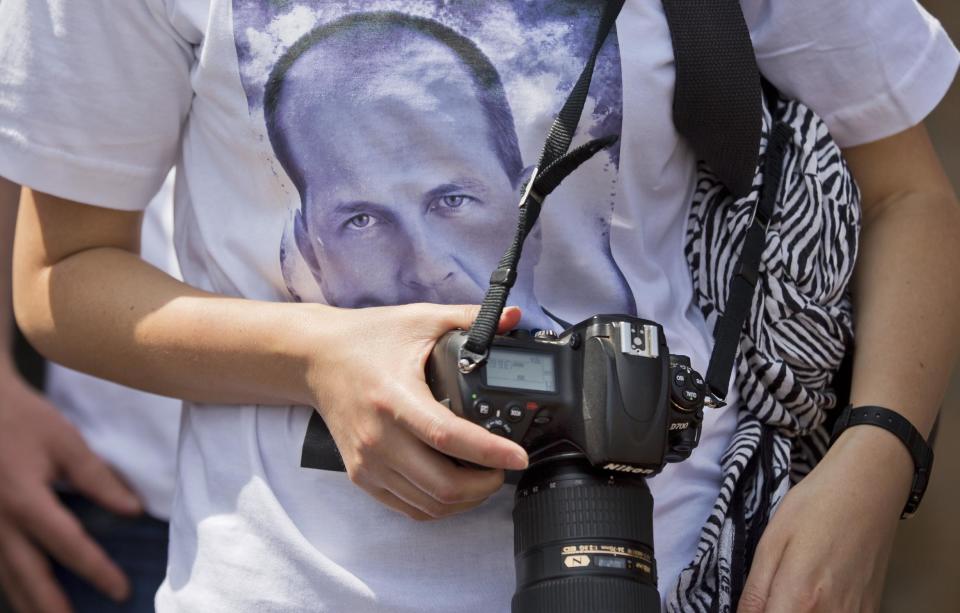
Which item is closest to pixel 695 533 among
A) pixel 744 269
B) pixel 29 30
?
pixel 744 269

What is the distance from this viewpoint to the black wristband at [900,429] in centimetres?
124

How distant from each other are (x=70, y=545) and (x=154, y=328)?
0.49 metres

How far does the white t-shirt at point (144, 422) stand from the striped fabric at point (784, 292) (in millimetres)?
695

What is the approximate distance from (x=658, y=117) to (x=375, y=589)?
20.0 inches

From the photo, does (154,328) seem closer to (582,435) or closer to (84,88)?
(84,88)

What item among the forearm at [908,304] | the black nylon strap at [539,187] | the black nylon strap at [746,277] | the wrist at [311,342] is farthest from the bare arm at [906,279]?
the wrist at [311,342]

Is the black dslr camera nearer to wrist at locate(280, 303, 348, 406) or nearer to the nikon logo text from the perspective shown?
the nikon logo text

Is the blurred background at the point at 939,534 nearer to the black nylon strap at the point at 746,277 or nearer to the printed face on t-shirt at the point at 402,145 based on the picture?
the black nylon strap at the point at 746,277

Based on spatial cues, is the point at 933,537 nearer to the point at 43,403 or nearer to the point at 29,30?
the point at 43,403

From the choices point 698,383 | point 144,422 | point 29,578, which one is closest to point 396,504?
point 698,383

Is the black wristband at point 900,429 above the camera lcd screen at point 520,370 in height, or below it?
below

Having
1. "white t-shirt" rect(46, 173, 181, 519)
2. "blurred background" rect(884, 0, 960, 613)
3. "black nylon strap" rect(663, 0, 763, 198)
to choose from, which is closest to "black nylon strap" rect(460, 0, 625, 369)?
"black nylon strap" rect(663, 0, 763, 198)

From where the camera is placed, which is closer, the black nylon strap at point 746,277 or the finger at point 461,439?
the finger at point 461,439

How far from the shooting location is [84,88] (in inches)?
45.7
